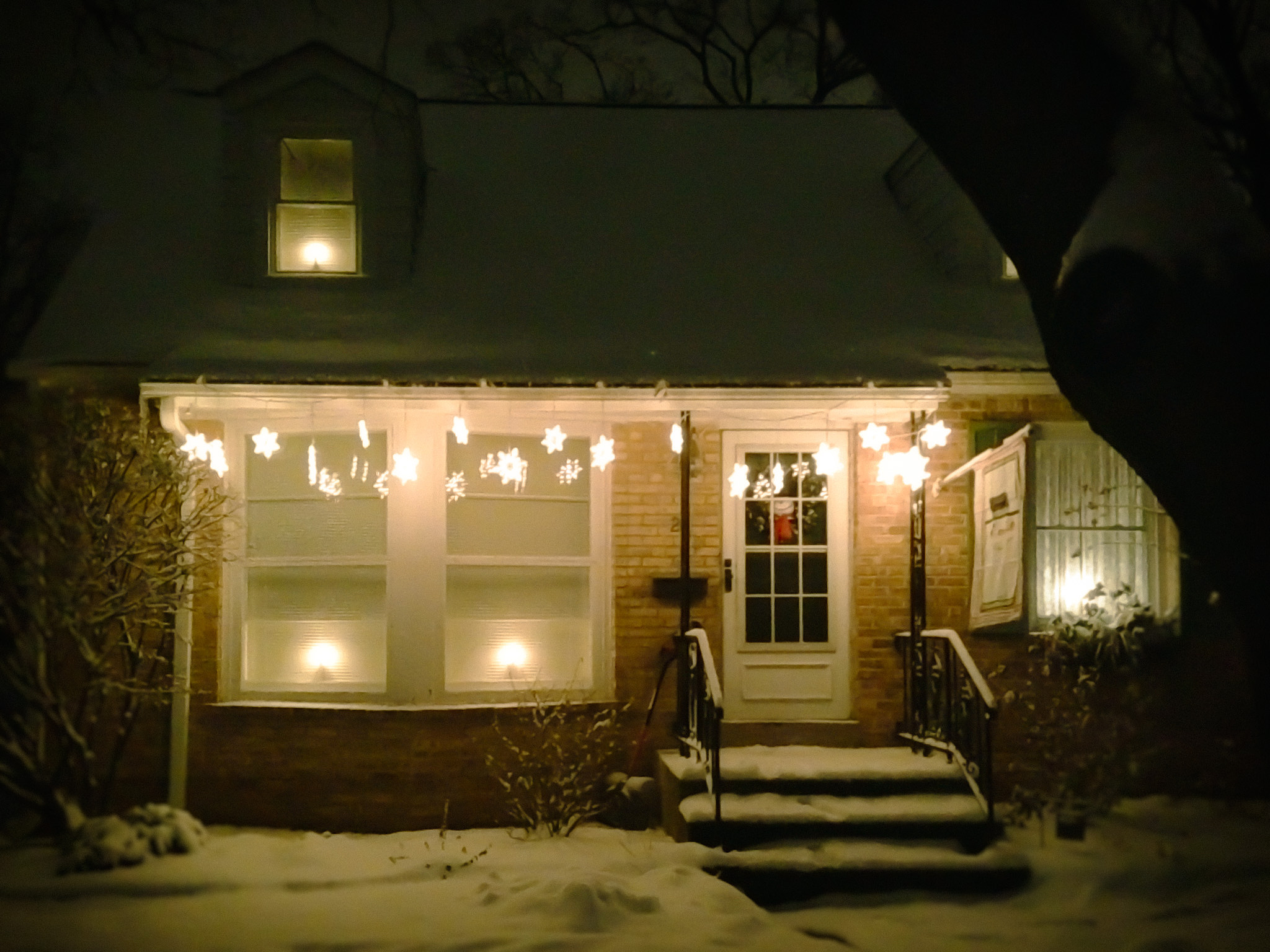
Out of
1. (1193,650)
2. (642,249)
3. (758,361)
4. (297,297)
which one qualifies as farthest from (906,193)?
(297,297)

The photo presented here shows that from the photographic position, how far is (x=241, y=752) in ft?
29.2

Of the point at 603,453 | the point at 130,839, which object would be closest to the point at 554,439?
the point at 603,453

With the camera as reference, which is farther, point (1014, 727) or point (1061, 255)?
point (1014, 727)

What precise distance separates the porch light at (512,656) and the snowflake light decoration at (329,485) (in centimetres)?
168

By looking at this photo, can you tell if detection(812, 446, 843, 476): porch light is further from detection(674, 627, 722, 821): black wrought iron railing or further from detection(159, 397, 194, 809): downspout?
detection(159, 397, 194, 809): downspout

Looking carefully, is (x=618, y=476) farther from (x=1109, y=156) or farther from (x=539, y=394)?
(x=1109, y=156)

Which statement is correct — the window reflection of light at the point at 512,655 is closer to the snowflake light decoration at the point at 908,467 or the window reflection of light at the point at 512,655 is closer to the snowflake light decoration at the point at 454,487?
the snowflake light decoration at the point at 454,487

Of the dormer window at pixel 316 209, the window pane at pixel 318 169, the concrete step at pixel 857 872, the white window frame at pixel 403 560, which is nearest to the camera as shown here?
the concrete step at pixel 857 872

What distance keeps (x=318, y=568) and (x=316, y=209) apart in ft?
10.6

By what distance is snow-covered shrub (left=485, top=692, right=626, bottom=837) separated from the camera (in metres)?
8.51

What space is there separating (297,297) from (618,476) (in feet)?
9.75

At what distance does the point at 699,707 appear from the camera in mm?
8406

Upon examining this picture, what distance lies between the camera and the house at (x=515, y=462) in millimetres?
8719

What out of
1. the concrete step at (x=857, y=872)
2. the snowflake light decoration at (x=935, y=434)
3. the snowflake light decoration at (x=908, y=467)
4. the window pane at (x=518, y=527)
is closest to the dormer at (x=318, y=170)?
the window pane at (x=518, y=527)
